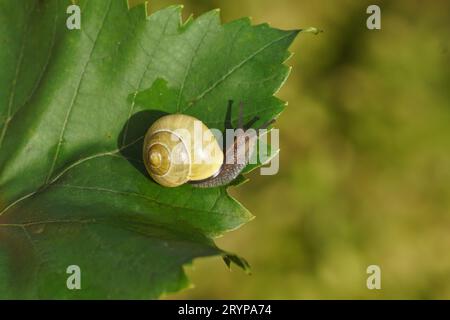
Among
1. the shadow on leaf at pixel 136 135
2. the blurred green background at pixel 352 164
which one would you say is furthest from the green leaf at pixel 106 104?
the blurred green background at pixel 352 164

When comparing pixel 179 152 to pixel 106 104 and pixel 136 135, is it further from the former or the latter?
pixel 106 104

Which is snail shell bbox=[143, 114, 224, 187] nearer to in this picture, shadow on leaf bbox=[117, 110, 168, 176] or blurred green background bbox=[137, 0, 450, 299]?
shadow on leaf bbox=[117, 110, 168, 176]

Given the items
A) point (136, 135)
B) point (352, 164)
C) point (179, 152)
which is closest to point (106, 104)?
point (136, 135)

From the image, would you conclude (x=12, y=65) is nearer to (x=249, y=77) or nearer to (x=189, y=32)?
(x=189, y=32)

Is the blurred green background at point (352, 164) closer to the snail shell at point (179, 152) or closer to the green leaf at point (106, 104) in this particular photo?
the snail shell at point (179, 152)
